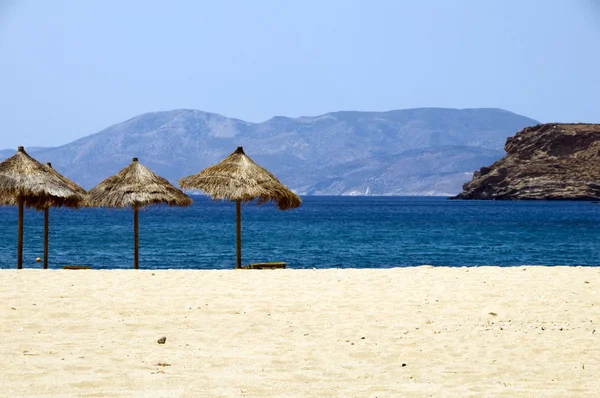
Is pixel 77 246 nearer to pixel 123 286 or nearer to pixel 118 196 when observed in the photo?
pixel 118 196

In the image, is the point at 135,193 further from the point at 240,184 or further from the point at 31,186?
the point at 240,184

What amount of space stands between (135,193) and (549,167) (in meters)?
150

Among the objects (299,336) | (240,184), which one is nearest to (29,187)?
(240,184)

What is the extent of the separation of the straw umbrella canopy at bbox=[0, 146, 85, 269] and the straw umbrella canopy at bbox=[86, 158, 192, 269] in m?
0.62

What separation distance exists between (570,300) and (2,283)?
8.69 metres

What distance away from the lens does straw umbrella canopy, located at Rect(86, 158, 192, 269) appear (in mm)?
19828

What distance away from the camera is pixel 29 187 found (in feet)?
62.0

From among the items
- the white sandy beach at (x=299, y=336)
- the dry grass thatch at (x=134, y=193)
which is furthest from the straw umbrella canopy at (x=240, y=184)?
the white sandy beach at (x=299, y=336)

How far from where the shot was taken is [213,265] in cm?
3023

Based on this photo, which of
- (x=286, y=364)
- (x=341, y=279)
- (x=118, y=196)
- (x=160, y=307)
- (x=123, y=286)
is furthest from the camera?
(x=118, y=196)

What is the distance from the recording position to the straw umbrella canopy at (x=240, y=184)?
19.4 metres

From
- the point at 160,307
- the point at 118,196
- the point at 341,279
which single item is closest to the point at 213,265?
the point at 118,196

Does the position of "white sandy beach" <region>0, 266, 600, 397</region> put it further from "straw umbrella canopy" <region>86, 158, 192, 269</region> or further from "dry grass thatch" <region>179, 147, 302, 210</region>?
"straw umbrella canopy" <region>86, 158, 192, 269</region>

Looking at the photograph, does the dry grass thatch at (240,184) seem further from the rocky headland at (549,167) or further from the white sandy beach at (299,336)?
the rocky headland at (549,167)
